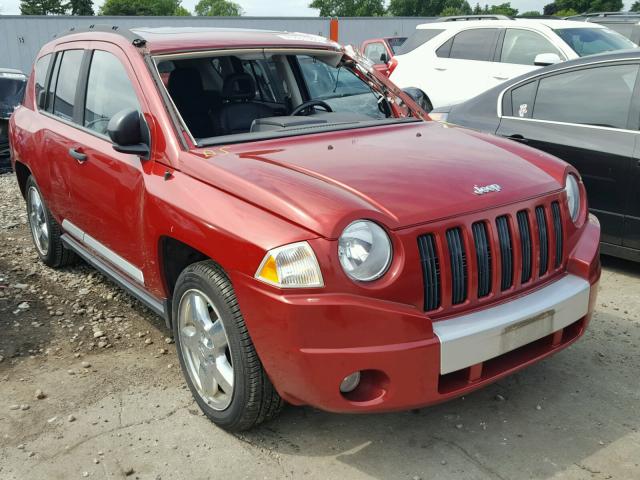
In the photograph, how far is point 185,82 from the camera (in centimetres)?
397

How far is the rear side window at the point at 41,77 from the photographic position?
5004mm

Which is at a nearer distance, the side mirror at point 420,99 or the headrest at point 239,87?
the headrest at point 239,87

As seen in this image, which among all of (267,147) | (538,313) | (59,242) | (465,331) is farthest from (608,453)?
(59,242)

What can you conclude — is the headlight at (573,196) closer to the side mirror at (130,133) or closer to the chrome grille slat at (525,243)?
the chrome grille slat at (525,243)

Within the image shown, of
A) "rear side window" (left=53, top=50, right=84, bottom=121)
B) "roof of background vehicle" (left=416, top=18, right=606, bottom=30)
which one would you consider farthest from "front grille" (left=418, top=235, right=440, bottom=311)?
"roof of background vehicle" (left=416, top=18, right=606, bottom=30)

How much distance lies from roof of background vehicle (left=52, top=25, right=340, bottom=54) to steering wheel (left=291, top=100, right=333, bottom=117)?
0.35m

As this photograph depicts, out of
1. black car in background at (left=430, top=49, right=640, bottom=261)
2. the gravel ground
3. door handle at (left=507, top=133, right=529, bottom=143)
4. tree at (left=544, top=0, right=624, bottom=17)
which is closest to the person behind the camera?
the gravel ground

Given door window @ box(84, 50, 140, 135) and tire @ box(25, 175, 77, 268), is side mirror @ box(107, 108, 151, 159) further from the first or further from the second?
tire @ box(25, 175, 77, 268)

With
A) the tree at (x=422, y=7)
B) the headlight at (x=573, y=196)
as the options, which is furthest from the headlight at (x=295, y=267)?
the tree at (x=422, y=7)

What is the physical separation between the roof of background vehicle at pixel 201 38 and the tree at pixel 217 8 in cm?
13312

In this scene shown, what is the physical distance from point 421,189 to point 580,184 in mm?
1047

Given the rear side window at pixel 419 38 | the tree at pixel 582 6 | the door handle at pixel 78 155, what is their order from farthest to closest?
the tree at pixel 582 6, the rear side window at pixel 419 38, the door handle at pixel 78 155

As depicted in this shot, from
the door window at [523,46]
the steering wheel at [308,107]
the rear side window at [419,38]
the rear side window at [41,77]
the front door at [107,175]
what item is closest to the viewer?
the front door at [107,175]

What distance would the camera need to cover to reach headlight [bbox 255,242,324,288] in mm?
2486
